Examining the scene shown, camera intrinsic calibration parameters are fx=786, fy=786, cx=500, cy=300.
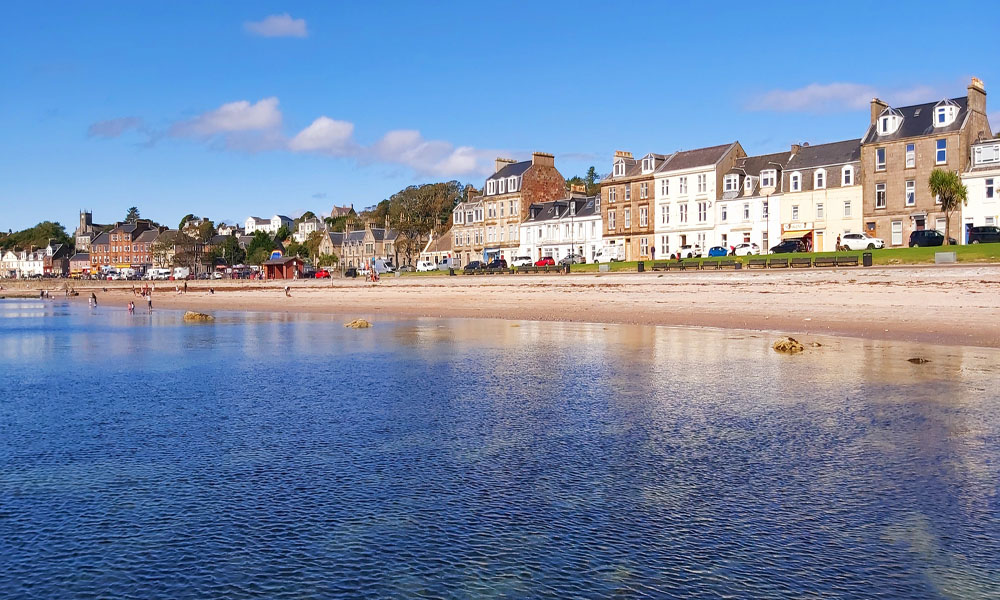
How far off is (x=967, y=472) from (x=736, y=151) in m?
69.8

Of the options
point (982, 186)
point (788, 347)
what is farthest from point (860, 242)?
point (788, 347)

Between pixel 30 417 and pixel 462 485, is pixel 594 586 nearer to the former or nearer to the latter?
pixel 462 485

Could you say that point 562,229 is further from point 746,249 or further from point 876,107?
point 876,107

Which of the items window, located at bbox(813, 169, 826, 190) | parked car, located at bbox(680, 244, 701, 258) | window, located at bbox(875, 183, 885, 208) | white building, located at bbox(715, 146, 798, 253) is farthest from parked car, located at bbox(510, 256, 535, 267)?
window, located at bbox(875, 183, 885, 208)

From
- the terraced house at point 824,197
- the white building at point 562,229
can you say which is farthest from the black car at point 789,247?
the white building at point 562,229

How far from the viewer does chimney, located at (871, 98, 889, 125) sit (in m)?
66.6

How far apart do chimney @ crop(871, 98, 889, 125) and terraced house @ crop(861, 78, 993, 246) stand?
1.02 metres

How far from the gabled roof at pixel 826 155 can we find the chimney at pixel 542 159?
3358 cm

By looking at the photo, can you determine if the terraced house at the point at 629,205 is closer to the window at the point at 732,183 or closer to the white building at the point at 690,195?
the white building at the point at 690,195

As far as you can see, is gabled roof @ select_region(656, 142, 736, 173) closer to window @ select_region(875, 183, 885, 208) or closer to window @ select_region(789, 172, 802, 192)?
window @ select_region(789, 172, 802, 192)

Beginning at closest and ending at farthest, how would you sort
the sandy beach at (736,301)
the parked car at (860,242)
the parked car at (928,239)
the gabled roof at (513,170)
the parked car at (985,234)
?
the sandy beach at (736,301) < the parked car at (985,234) < the parked car at (928,239) < the parked car at (860,242) < the gabled roof at (513,170)

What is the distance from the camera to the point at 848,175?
2618 inches

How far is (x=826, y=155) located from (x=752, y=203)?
7379mm

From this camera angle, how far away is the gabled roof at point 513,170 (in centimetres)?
9633
